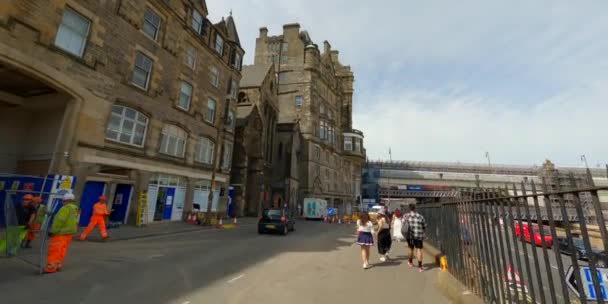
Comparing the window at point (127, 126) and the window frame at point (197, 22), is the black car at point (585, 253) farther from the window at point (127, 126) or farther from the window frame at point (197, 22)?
the window frame at point (197, 22)

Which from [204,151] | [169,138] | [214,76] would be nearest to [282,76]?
[214,76]

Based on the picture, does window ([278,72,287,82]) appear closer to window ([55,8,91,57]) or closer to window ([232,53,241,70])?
window ([232,53,241,70])

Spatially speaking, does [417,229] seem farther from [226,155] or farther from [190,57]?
[226,155]

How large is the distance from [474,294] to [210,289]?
5177 mm

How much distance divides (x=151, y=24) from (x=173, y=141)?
7496 millimetres

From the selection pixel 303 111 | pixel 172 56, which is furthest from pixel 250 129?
pixel 303 111

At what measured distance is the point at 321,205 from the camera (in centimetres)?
3675

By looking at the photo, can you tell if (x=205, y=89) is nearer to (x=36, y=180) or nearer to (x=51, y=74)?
(x=51, y=74)

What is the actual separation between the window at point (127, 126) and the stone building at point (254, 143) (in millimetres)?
13002

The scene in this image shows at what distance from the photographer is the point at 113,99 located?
48.1 feet

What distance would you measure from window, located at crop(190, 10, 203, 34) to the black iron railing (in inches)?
835

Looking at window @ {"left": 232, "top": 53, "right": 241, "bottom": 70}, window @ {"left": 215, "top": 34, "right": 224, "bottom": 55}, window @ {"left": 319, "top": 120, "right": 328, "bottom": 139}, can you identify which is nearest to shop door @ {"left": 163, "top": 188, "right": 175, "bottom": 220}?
window @ {"left": 215, "top": 34, "right": 224, "bottom": 55}

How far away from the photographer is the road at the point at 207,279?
5.44m

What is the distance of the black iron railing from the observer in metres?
2.62
